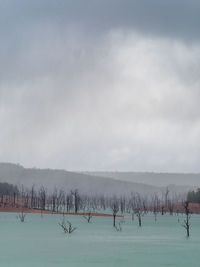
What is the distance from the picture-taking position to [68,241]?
6812 centimetres

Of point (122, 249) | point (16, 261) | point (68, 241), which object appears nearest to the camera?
point (16, 261)

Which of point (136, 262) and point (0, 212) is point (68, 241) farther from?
point (0, 212)

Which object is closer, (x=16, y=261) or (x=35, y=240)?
(x=16, y=261)

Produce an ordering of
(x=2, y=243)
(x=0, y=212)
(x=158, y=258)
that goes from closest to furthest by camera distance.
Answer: (x=158, y=258) → (x=2, y=243) → (x=0, y=212)

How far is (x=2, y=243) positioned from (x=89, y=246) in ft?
35.2

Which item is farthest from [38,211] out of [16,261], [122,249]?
[16,261]

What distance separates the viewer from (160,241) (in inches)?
2830

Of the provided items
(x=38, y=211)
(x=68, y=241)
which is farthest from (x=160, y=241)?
(x=38, y=211)

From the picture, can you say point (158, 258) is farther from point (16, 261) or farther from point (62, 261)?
point (16, 261)

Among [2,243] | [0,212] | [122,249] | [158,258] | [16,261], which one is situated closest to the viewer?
[16,261]

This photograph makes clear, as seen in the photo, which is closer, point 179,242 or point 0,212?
point 179,242

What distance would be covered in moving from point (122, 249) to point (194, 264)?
12.7m

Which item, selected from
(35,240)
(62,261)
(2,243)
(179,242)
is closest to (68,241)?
(35,240)

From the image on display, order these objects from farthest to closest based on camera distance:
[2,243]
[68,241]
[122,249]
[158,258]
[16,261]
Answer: [68,241] → [2,243] → [122,249] → [158,258] → [16,261]
